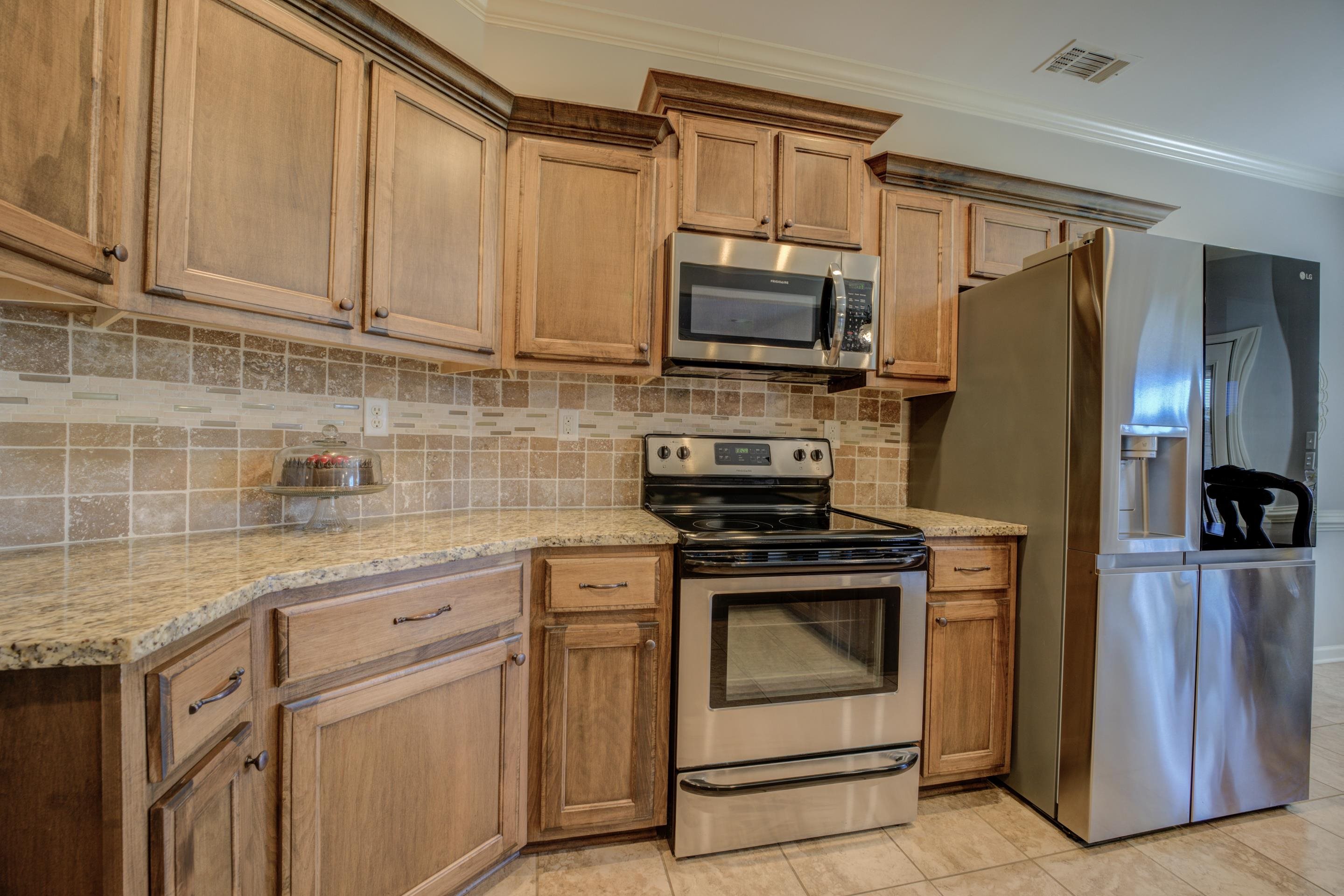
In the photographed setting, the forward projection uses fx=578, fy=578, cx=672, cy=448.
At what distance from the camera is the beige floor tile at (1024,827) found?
5.71ft

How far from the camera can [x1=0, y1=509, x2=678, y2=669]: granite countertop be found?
0.75m

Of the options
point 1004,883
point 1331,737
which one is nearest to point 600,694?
point 1004,883

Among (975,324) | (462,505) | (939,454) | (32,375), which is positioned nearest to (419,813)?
(462,505)

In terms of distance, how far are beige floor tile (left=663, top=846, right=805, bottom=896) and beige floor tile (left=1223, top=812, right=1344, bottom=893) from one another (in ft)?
4.75

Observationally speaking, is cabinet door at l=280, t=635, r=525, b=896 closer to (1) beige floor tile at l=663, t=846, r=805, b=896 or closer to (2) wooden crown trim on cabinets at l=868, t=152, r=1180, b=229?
(1) beige floor tile at l=663, t=846, r=805, b=896

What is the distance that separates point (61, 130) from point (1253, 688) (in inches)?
130

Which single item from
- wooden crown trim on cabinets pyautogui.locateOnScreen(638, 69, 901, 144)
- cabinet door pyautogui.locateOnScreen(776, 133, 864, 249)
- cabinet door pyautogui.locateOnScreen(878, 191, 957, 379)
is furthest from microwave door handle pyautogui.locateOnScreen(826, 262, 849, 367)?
wooden crown trim on cabinets pyautogui.locateOnScreen(638, 69, 901, 144)

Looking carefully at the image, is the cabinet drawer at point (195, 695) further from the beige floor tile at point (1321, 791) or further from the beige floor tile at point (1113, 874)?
the beige floor tile at point (1321, 791)

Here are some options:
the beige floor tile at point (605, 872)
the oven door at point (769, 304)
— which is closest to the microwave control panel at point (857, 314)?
the oven door at point (769, 304)

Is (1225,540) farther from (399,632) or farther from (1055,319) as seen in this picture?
(399,632)

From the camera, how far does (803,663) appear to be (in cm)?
175

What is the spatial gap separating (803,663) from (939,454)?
1.15 meters

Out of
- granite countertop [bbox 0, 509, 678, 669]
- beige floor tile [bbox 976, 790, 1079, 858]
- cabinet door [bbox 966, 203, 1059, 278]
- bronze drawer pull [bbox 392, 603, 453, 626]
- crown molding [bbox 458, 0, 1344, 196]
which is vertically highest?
crown molding [bbox 458, 0, 1344, 196]

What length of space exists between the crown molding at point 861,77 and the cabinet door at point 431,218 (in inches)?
29.5
